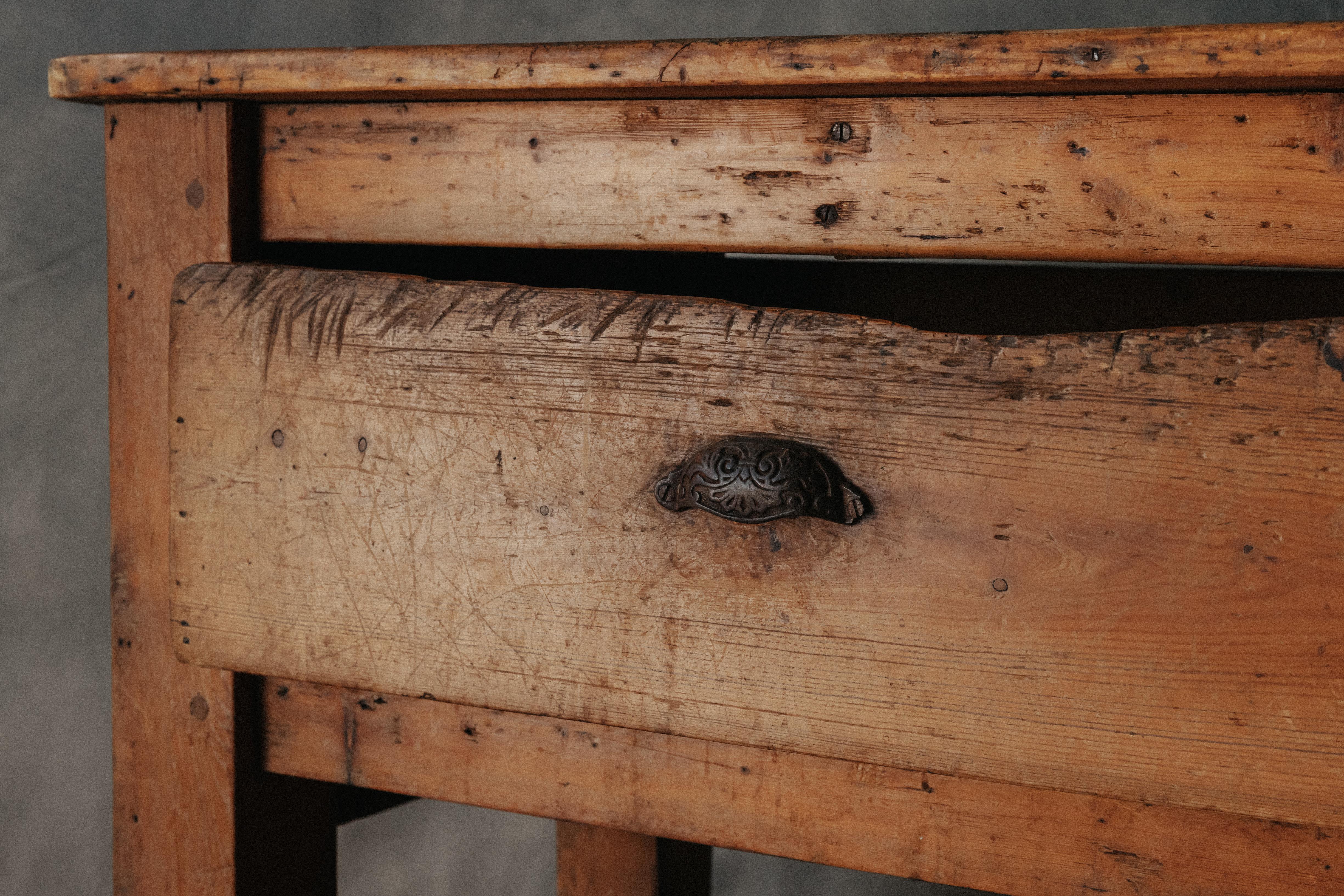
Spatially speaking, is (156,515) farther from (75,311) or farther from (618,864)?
(75,311)

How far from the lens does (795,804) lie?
20.2 inches

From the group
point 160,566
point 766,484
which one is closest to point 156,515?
point 160,566

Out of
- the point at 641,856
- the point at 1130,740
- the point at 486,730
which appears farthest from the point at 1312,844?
the point at 641,856

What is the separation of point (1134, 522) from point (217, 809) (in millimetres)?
458

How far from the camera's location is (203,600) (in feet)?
1.81

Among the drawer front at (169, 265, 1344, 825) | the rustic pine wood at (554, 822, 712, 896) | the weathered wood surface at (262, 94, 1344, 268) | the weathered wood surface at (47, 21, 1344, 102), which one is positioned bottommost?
the rustic pine wood at (554, 822, 712, 896)

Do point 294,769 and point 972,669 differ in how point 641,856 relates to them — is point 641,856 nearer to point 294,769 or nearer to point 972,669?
point 294,769

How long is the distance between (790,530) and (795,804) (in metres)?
0.13

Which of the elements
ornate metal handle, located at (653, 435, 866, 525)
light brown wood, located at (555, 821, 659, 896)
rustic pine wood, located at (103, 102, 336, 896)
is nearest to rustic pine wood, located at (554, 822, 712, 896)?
light brown wood, located at (555, 821, 659, 896)

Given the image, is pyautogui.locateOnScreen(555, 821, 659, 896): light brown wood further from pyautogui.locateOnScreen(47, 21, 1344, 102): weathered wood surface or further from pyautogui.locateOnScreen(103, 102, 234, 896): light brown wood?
pyautogui.locateOnScreen(47, 21, 1344, 102): weathered wood surface

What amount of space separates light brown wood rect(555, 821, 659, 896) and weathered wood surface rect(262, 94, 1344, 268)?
63 cm

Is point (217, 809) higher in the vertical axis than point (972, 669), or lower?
lower

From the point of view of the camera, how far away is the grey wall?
1316 mm

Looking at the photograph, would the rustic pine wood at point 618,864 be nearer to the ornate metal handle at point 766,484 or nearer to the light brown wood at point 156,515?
the light brown wood at point 156,515
